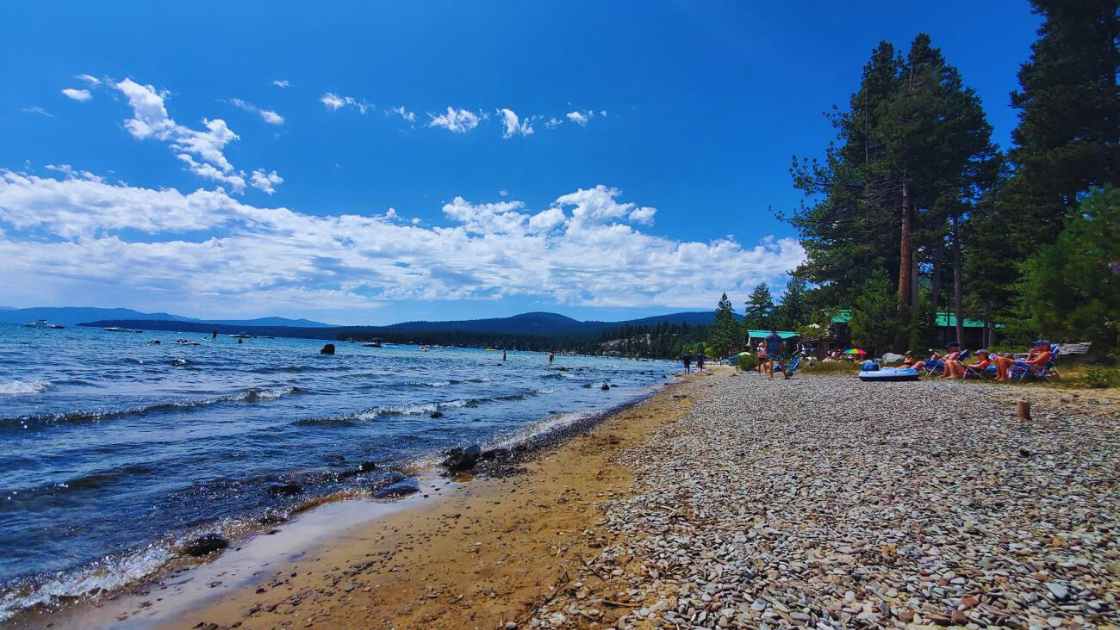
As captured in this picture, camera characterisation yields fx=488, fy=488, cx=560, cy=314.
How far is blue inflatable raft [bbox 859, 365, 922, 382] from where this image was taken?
2044cm

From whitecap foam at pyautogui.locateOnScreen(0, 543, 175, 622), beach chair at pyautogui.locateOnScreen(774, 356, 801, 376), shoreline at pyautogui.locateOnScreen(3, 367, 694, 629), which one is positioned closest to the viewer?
shoreline at pyautogui.locateOnScreen(3, 367, 694, 629)

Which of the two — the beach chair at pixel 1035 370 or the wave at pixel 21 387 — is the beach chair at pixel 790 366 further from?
the wave at pixel 21 387

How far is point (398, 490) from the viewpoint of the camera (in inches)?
384

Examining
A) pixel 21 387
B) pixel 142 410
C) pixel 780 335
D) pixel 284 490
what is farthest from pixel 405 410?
pixel 780 335

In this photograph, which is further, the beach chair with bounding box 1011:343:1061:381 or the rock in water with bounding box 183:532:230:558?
the beach chair with bounding box 1011:343:1061:381

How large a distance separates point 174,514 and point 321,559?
3586 mm

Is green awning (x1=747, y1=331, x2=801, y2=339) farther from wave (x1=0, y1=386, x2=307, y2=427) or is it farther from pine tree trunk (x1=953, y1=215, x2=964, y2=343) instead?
wave (x1=0, y1=386, x2=307, y2=427)

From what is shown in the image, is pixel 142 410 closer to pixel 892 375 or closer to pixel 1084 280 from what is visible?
pixel 892 375

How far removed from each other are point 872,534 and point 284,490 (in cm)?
980

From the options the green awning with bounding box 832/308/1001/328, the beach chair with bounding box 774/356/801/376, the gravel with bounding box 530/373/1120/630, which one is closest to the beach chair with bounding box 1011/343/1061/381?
the gravel with bounding box 530/373/1120/630

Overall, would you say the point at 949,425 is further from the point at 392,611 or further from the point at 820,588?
the point at 392,611

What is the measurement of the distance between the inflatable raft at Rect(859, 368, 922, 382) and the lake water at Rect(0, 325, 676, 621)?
1214 centimetres

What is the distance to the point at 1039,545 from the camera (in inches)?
188

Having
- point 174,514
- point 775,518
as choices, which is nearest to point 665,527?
point 775,518
